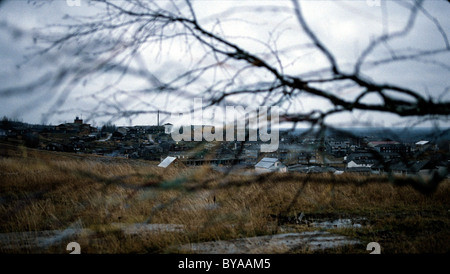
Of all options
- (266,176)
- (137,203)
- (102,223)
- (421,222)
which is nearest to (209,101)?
(266,176)

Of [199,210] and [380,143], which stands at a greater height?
[380,143]

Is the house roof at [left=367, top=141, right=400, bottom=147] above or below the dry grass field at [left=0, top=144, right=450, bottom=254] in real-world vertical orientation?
above

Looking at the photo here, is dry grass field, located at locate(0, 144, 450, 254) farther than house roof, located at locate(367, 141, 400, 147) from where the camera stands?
Yes

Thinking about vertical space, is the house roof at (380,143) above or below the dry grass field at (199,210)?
above

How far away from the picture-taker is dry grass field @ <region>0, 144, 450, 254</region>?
2.90 metres

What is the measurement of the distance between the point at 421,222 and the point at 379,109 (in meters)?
3.77

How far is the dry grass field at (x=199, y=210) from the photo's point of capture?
2.90 metres

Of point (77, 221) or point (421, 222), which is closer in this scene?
point (77, 221)

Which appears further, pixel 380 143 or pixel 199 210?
pixel 199 210

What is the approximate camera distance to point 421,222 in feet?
14.1

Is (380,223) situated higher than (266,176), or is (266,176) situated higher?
(266,176)

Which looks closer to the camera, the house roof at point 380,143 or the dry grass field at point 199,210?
the house roof at point 380,143

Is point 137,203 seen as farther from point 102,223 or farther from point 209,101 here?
point 209,101

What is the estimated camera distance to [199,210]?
4.48 metres
